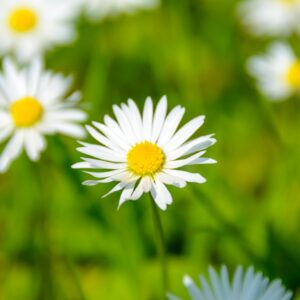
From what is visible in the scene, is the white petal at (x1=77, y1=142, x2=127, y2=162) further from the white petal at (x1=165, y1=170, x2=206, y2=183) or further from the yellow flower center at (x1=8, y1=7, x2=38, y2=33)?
the yellow flower center at (x1=8, y1=7, x2=38, y2=33)

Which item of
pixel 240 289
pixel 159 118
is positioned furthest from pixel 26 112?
pixel 240 289

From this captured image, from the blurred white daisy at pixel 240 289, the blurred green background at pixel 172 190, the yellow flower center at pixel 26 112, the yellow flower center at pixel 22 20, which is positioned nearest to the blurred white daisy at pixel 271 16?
the blurred green background at pixel 172 190

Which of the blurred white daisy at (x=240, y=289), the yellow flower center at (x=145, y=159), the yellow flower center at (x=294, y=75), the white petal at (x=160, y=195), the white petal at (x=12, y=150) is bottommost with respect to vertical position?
the blurred white daisy at (x=240, y=289)

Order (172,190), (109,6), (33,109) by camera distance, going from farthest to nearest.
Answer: (109,6)
(172,190)
(33,109)

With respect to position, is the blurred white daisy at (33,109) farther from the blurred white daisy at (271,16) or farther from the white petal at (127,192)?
the blurred white daisy at (271,16)

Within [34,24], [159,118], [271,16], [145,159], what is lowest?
[145,159]

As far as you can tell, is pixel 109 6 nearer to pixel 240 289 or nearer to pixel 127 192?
pixel 127 192

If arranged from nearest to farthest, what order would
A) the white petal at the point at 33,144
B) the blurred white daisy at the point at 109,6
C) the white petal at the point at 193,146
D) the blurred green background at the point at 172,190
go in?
the white petal at the point at 193,146, the white petal at the point at 33,144, the blurred green background at the point at 172,190, the blurred white daisy at the point at 109,6

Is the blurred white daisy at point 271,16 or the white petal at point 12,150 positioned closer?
the white petal at point 12,150
